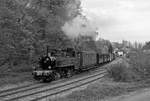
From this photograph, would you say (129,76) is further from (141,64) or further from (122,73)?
(141,64)

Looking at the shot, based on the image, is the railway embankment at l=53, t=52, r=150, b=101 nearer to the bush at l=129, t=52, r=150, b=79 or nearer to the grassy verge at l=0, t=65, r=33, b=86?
the bush at l=129, t=52, r=150, b=79

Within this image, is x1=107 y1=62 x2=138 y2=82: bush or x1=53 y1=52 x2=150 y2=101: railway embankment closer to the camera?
x1=53 y1=52 x2=150 y2=101: railway embankment

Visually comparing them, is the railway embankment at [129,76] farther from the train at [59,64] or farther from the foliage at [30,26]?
the foliage at [30,26]

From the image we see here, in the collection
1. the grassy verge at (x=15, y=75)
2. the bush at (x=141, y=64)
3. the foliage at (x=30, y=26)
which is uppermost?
the foliage at (x=30, y=26)

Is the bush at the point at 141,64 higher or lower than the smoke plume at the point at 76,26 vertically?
lower

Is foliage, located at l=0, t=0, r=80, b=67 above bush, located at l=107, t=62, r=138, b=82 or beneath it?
above

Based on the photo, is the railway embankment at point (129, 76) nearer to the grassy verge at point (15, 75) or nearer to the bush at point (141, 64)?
the bush at point (141, 64)

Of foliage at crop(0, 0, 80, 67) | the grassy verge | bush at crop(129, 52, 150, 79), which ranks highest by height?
foliage at crop(0, 0, 80, 67)

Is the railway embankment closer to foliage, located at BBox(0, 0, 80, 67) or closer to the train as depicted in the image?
the train

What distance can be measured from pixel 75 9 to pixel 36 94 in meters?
20.5

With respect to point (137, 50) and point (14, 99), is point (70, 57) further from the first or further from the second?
point (14, 99)

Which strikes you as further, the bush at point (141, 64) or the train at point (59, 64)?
the train at point (59, 64)

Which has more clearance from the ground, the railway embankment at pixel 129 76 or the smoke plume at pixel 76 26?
the smoke plume at pixel 76 26

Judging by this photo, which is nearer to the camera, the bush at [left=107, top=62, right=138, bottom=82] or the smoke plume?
the bush at [left=107, top=62, right=138, bottom=82]
